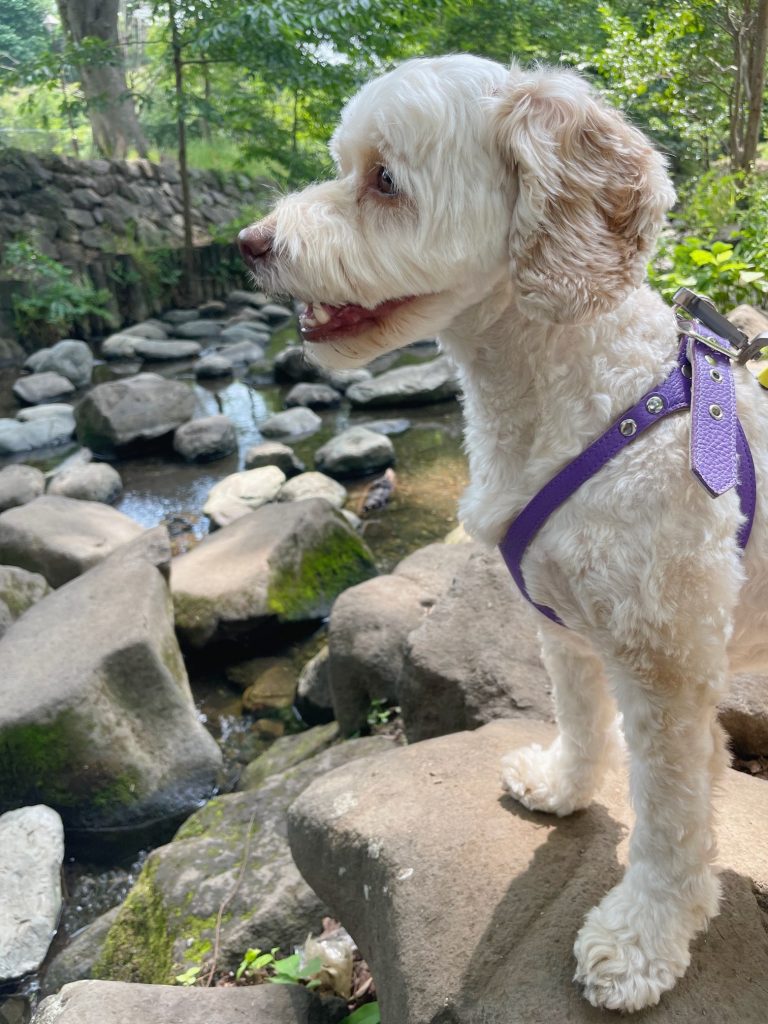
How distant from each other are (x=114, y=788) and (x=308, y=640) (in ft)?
6.22

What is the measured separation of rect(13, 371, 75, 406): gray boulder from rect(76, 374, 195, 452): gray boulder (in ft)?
6.09

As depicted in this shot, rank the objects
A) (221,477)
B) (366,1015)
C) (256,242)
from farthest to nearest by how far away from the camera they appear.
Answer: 1. (221,477)
2. (366,1015)
3. (256,242)

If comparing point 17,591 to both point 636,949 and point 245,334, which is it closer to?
point 636,949

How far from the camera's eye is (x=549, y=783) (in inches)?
97.8

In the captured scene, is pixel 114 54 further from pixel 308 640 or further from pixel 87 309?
pixel 308 640

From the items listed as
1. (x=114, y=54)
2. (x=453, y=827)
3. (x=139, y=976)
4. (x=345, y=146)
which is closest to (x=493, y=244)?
(x=345, y=146)

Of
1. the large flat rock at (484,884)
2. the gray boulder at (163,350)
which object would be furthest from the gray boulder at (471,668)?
the gray boulder at (163,350)

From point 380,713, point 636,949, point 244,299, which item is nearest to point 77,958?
point 380,713

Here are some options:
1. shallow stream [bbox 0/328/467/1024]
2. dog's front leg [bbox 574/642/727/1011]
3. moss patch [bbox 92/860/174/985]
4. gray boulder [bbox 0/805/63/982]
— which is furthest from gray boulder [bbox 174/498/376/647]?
dog's front leg [bbox 574/642/727/1011]

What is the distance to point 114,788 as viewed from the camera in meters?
3.99

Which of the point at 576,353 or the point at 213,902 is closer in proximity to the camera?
the point at 576,353

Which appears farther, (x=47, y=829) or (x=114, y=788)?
(x=114, y=788)

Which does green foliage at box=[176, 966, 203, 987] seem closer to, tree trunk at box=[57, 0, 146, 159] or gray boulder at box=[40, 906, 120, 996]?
gray boulder at box=[40, 906, 120, 996]

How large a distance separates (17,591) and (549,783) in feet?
13.3
